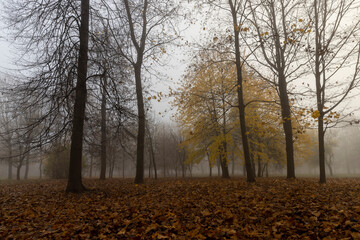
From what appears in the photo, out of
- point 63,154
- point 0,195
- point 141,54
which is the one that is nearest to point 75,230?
point 0,195

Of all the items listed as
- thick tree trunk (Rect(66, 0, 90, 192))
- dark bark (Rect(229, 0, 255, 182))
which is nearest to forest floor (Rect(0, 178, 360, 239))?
thick tree trunk (Rect(66, 0, 90, 192))

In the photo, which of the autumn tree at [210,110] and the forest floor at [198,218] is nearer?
the forest floor at [198,218]

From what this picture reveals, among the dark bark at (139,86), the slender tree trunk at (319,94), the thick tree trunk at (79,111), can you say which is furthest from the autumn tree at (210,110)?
the thick tree trunk at (79,111)

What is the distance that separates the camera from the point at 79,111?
7.36 metres

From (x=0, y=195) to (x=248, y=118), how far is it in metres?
12.7

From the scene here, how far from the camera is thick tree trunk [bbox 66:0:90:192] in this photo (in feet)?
24.2

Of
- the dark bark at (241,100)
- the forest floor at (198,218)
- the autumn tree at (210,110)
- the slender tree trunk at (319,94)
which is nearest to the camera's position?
the forest floor at (198,218)

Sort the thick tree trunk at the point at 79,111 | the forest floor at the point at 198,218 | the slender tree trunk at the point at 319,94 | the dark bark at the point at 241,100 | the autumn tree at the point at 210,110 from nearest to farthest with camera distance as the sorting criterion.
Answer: the forest floor at the point at 198,218 < the thick tree trunk at the point at 79,111 < the slender tree trunk at the point at 319,94 < the dark bark at the point at 241,100 < the autumn tree at the point at 210,110

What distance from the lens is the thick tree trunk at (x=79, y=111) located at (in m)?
7.37

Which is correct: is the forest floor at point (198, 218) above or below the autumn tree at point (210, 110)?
below

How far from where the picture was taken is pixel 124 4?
485 inches

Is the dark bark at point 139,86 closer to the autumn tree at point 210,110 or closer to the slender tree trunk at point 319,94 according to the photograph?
the autumn tree at point 210,110

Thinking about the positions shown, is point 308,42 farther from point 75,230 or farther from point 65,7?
point 75,230

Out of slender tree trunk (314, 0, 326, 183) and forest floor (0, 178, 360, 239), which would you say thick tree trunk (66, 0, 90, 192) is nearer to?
forest floor (0, 178, 360, 239)
